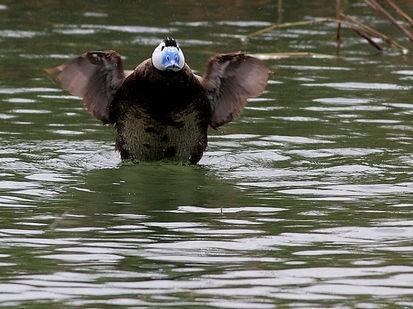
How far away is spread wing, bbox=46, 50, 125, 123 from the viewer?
9.20 meters

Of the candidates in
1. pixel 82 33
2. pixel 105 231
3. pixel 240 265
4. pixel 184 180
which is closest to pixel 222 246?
pixel 240 265

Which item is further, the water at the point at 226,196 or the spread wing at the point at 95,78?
the spread wing at the point at 95,78

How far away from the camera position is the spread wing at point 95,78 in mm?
9203

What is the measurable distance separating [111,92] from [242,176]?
5.02 feet

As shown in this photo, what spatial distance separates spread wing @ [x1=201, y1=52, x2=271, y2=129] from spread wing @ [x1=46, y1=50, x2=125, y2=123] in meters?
0.84

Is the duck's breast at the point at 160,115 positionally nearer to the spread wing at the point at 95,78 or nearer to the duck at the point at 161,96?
the duck at the point at 161,96

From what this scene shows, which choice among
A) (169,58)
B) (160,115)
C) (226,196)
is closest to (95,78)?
(160,115)

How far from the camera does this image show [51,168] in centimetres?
920

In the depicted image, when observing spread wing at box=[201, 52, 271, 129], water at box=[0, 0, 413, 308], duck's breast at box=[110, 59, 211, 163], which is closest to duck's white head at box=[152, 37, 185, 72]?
duck's breast at box=[110, 59, 211, 163]

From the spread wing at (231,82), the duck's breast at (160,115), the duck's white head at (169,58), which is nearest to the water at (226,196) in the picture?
the duck's breast at (160,115)

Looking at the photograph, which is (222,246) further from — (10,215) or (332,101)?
(332,101)

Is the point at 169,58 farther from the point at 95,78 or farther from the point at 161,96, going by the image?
the point at 95,78

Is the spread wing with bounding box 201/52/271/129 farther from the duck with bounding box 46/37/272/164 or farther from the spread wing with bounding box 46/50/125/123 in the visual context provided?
the spread wing with bounding box 46/50/125/123

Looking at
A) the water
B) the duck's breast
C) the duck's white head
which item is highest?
the duck's white head
